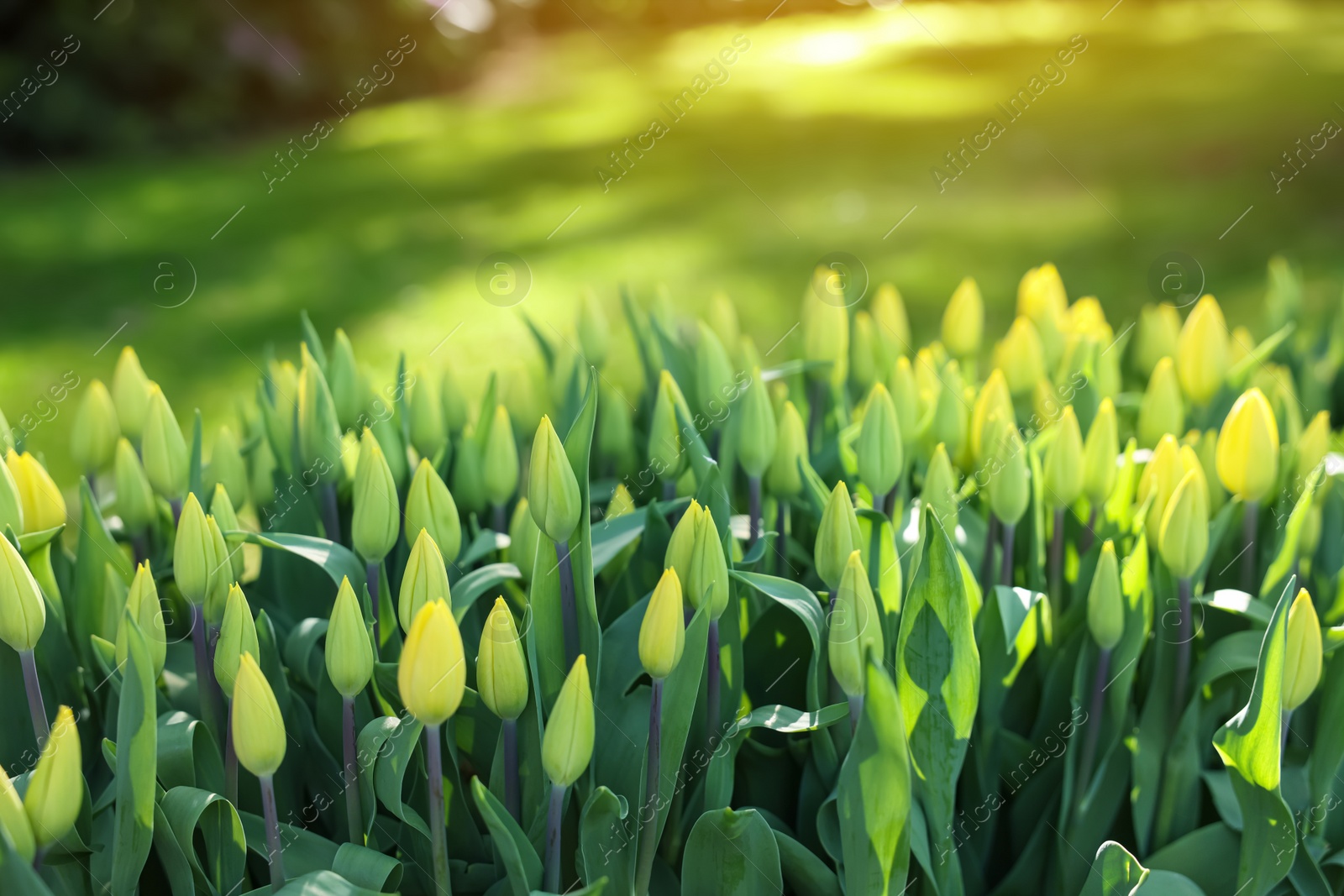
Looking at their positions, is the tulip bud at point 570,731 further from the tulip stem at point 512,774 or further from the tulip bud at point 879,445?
the tulip bud at point 879,445

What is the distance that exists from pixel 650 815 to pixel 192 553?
0.59 meters

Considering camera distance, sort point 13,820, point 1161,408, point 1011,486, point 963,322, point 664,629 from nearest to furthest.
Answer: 1. point 13,820
2. point 664,629
3. point 1011,486
4. point 1161,408
5. point 963,322

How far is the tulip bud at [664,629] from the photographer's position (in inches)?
46.1

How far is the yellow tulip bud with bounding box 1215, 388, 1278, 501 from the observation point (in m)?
1.54

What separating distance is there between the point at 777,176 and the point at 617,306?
2908 mm

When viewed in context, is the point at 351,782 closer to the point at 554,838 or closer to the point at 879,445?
the point at 554,838

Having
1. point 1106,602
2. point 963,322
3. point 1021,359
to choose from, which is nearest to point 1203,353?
point 1021,359

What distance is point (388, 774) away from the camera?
48.0 inches

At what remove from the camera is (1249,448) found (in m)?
1.55

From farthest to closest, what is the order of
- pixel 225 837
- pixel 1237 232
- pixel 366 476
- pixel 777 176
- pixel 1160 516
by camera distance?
pixel 777 176 < pixel 1237 232 < pixel 1160 516 < pixel 366 476 < pixel 225 837

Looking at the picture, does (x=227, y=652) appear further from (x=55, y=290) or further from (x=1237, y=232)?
(x=1237, y=232)

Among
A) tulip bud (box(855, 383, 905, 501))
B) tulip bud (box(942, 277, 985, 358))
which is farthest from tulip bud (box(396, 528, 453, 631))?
tulip bud (box(942, 277, 985, 358))

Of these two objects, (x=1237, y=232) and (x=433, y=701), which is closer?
(x=433, y=701)

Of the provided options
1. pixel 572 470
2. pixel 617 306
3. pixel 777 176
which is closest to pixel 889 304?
pixel 572 470
